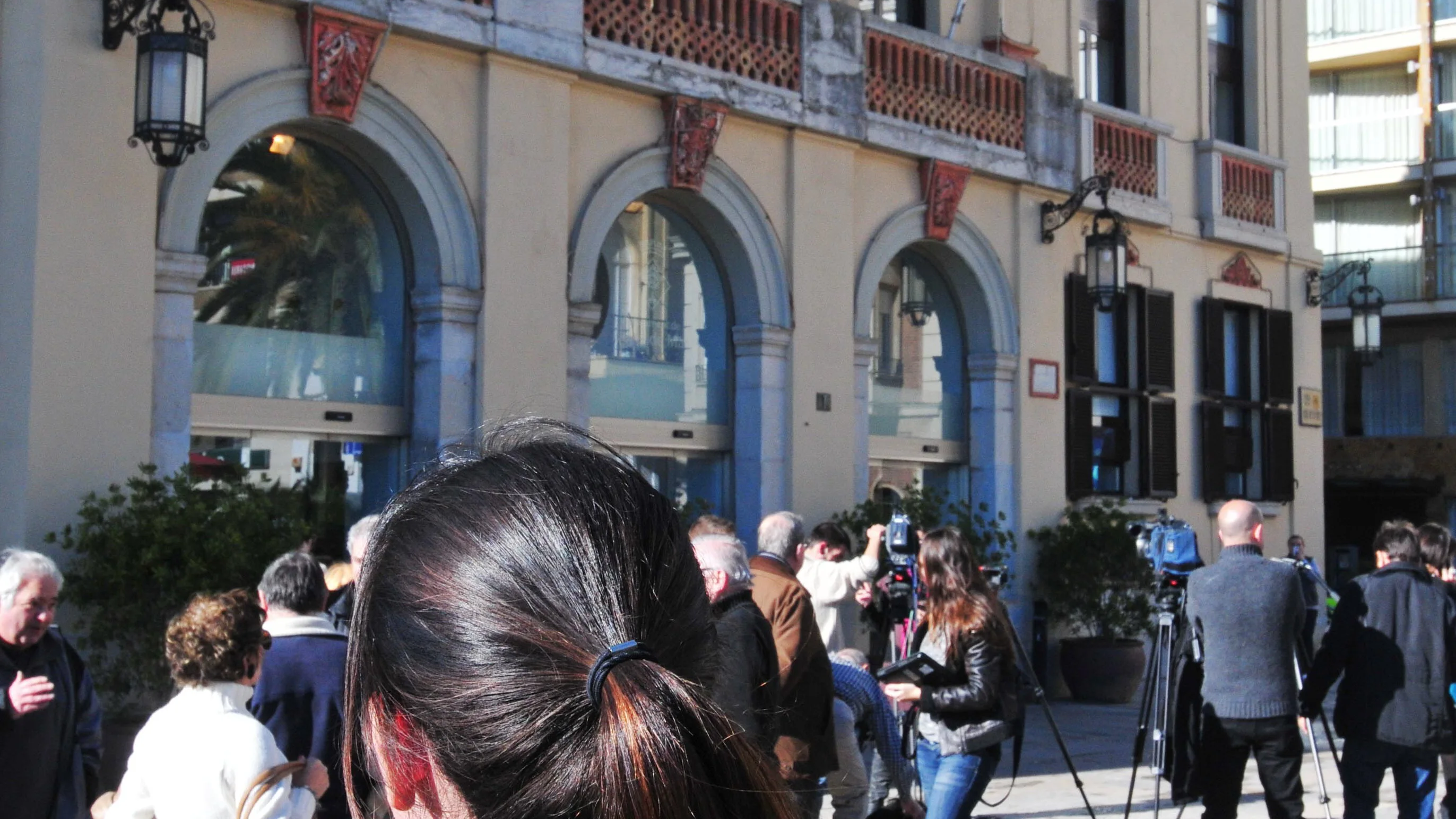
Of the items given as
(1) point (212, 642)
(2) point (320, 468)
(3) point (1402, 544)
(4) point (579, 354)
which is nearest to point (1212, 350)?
(4) point (579, 354)

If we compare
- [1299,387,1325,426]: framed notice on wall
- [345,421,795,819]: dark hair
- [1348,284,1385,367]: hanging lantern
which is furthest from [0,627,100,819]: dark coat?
[1348,284,1385,367]: hanging lantern

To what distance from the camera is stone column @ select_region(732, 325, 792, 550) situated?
42.3 feet

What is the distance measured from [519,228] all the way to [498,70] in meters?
1.08

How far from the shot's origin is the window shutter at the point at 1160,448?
16781 millimetres

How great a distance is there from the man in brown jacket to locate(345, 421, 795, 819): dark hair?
4.01 meters

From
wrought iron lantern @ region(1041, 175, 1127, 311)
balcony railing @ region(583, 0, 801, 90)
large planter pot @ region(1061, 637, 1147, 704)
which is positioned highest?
balcony railing @ region(583, 0, 801, 90)

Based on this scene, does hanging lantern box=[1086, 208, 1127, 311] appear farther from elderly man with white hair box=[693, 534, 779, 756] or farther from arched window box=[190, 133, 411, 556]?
elderly man with white hair box=[693, 534, 779, 756]

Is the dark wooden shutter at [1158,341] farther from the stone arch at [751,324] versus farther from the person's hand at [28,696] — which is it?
the person's hand at [28,696]

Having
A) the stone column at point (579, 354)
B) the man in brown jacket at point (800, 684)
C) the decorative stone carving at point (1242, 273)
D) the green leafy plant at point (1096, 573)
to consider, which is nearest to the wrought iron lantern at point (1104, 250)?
the green leafy plant at point (1096, 573)

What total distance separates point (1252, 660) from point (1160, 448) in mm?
10160

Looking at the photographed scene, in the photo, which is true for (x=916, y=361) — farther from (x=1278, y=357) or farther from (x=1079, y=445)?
(x=1278, y=357)

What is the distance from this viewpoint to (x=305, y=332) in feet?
34.4

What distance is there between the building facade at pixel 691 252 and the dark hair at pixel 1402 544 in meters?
4.80

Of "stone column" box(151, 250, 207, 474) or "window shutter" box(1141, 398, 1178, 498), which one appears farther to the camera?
"window shutter" box(1141, 398, 1178, 498)
